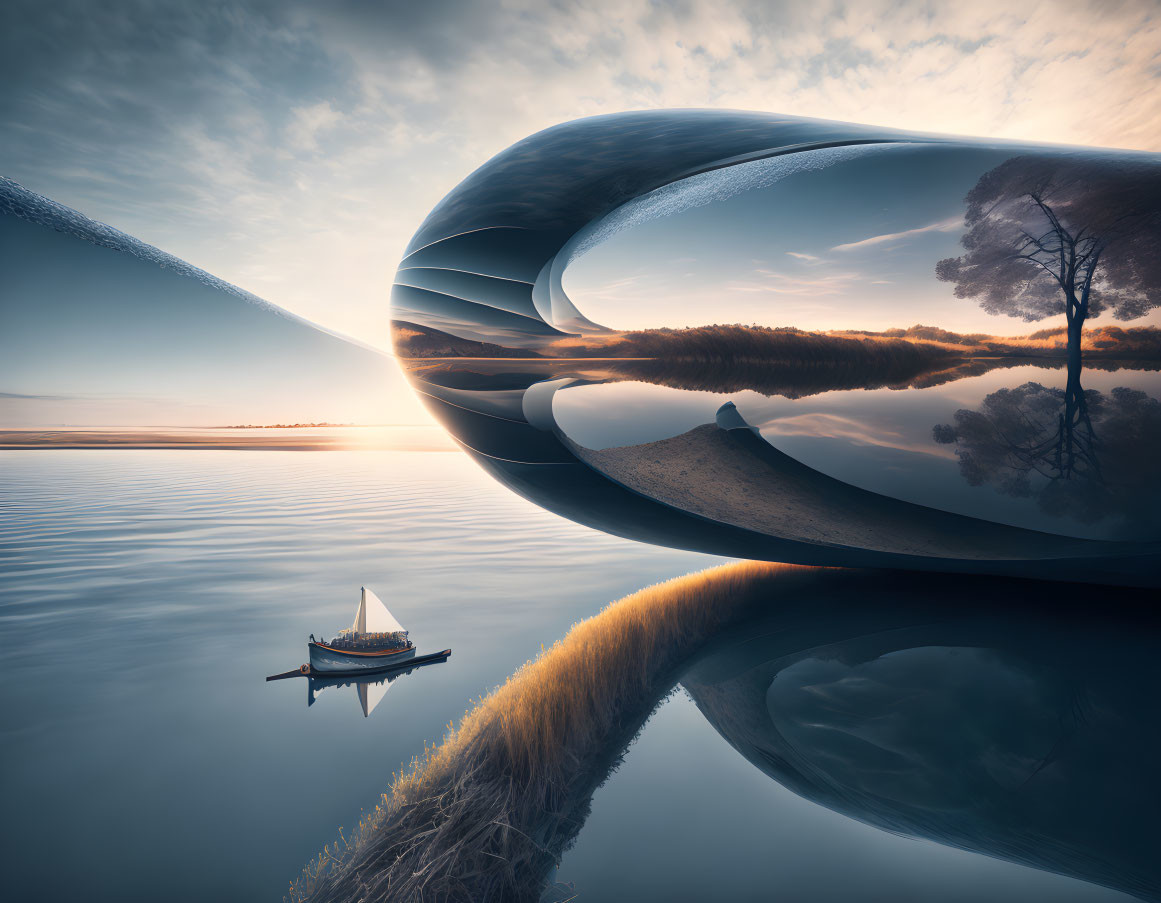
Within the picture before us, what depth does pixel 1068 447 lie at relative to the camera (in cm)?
330

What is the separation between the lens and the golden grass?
229 centimetres

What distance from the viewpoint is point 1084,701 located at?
10.2ft

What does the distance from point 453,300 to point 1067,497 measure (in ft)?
15.3

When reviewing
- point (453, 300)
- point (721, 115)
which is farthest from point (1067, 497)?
point (453, 300)

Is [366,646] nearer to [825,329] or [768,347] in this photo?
[768,347]

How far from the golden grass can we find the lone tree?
3635mm

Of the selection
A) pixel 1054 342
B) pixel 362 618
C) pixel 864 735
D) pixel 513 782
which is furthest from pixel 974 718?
pixel 362 618

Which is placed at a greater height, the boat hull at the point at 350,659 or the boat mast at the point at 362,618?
the boat mast at the point at 362,618

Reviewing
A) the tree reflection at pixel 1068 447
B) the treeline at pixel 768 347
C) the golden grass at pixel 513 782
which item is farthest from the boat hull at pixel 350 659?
the tree reflection at pixel 1068 447

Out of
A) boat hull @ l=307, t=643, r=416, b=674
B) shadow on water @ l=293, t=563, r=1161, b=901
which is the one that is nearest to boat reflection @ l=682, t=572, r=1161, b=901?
shadow on water @ l=293, t=563, r=1161, b=901

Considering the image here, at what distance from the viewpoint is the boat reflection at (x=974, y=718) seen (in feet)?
7.97

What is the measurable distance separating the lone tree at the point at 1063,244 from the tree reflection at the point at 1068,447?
339 mm

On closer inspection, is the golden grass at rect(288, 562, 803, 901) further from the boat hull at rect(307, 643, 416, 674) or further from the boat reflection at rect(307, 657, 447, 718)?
the boat hull at rect(307, 643, 416, 674)

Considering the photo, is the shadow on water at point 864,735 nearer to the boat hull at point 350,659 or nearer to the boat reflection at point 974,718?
the boat reflection at point 974,718
